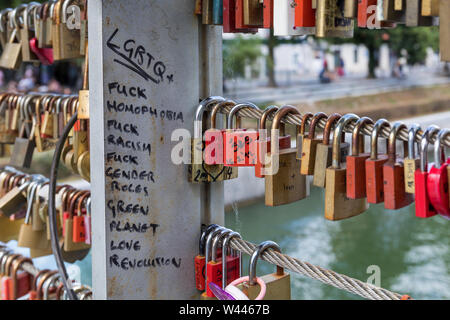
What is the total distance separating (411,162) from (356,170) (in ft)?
0.29

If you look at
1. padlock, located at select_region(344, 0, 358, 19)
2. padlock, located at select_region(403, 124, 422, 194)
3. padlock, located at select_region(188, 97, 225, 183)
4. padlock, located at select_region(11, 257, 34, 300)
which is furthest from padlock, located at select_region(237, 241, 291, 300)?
padlock, located at select_region(11, 257, 34, 300)

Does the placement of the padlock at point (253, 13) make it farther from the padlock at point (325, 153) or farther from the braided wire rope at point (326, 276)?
the braided wire rope at point (326, 276)

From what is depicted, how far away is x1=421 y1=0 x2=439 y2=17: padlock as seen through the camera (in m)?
0.77

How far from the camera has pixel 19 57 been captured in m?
1.74

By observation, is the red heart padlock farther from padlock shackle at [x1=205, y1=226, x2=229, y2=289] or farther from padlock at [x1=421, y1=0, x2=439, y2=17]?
padlock at [x1=421, y1=0, x2=439, y2=17]

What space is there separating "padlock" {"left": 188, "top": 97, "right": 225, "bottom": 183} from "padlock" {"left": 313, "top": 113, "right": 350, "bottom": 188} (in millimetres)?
302

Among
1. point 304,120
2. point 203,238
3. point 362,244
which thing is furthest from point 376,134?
point 362,244

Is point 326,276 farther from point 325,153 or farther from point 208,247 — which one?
point 208,247

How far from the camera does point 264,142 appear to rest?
106cm

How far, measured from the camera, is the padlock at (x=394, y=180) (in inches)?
35.1

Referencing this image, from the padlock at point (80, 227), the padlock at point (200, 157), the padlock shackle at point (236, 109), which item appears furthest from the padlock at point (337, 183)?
the padlock at point (80, 227)

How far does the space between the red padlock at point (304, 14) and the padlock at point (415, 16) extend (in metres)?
0.18

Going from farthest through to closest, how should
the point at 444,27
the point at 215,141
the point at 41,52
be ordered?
the point at 41,52 < the point at 215,141 < the point at 444,27

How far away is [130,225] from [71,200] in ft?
1.49
